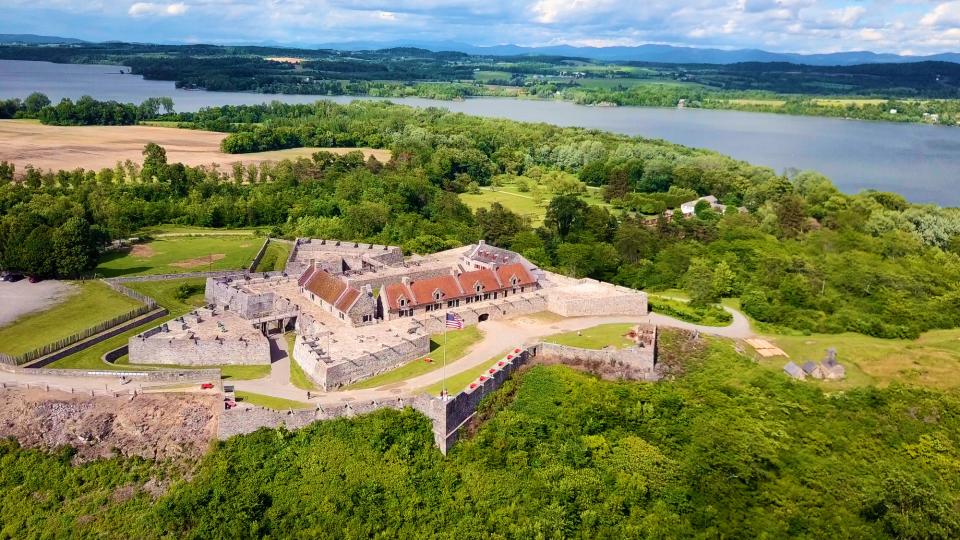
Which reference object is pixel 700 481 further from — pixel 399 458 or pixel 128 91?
pixel 128 91

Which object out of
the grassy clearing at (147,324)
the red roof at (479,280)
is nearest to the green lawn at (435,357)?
the red roof at (479,280)

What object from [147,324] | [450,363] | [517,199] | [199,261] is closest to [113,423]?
[147,324]

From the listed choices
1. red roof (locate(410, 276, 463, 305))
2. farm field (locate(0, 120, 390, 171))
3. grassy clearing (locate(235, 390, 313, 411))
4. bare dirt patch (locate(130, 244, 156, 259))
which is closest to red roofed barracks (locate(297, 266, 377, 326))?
red roof (locate(410, 276, 463, 305))

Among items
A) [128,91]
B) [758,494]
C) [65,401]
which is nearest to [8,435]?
[65,401]

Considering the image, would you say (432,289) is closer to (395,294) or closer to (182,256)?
(395,294)

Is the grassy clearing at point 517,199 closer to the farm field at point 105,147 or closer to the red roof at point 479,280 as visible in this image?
the farm field at point 105,147

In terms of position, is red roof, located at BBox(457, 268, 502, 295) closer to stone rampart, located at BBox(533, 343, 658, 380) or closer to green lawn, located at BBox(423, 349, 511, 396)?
stone rampart, located at BBox(533, 343, 658, 380)

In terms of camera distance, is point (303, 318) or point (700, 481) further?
point (303, 318)
